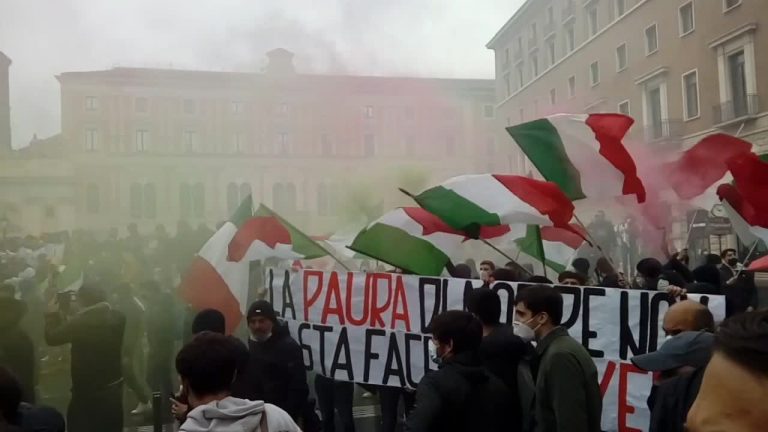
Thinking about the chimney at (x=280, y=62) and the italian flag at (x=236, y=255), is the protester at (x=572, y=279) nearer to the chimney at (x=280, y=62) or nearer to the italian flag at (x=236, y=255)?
the italian flag at (x=236, y=255)

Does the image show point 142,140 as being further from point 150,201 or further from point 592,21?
point 592,21

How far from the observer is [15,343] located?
4461 millimetres

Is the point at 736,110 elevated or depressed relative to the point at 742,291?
elevated

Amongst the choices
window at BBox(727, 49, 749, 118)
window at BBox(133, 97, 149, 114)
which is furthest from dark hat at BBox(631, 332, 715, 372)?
window at BBox(727, 49, 749, 118)

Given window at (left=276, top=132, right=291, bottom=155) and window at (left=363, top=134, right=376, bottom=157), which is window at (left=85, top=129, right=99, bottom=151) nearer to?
window at (left=276, top=132, right=291, bottom=155)

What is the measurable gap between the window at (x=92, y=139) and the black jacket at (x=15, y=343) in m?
7.72

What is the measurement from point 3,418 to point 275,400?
179 cm

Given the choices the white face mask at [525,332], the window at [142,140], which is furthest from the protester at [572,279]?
the window at [142,140]

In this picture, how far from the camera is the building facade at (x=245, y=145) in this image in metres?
11.6

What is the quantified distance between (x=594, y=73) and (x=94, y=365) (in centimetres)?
1289

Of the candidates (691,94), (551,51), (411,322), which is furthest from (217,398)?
(691,94)

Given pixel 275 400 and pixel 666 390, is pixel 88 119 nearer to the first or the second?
pixel 275 400

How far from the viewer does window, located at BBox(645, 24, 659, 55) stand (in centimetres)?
1520

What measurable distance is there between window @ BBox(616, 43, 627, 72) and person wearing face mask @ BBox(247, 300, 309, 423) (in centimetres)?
1282
